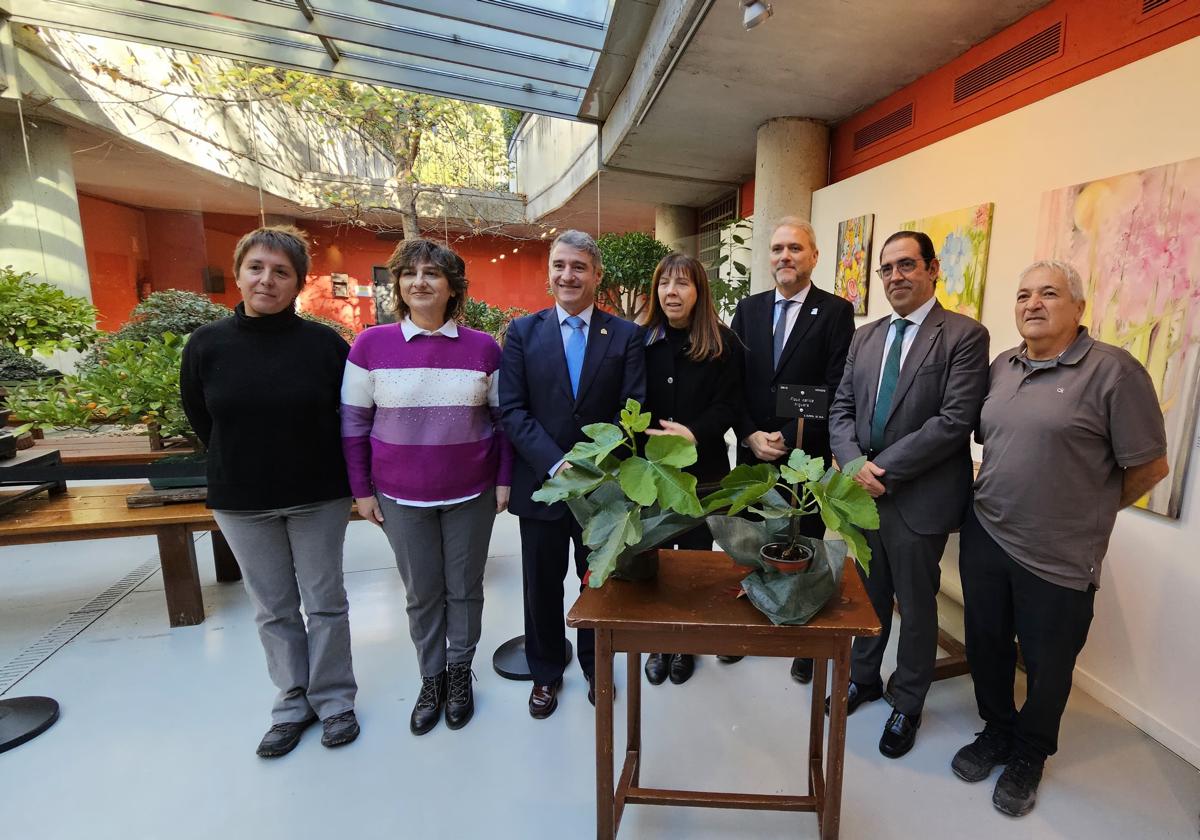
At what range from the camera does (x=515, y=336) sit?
6.37 feet

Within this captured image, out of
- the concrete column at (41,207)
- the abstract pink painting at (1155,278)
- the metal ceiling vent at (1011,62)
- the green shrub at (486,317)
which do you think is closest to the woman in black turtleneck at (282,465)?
the abstract pink painting at (1155,278)

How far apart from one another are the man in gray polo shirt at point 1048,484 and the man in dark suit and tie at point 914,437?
96 mm

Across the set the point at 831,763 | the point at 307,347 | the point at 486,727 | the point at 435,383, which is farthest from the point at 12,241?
the point at 831,763

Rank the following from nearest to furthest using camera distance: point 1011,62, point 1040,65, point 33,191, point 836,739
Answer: point 836,739
point 1040,65
point 1011,62
point 33,191

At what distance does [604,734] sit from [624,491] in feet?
2.11

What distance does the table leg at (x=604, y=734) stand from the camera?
127cm

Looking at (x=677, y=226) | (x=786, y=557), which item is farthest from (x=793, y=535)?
(x=677, y=226)

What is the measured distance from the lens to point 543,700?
6.75 feet

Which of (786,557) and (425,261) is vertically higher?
(425,261)

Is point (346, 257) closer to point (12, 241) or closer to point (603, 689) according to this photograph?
point (12, 241)

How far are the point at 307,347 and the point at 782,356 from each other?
1.77 meters

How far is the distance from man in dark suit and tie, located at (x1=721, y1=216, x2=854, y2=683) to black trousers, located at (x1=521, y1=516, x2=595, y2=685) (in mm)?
829

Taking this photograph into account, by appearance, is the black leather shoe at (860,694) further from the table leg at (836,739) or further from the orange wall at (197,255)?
the orange wall at (197,255)

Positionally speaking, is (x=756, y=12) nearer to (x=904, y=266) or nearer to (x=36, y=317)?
(x=904, y=266)
